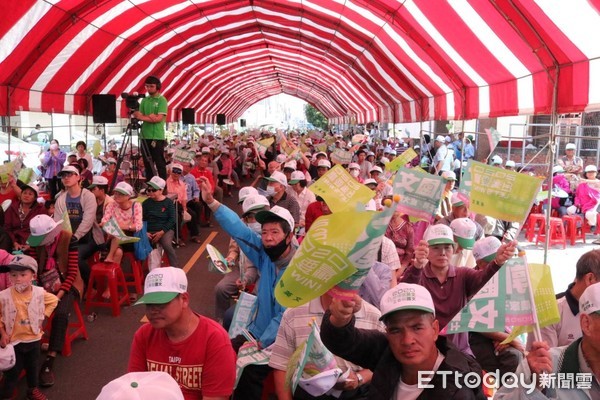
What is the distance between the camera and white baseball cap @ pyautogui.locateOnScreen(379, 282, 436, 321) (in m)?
2.48

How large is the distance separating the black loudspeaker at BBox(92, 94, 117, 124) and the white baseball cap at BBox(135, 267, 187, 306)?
35.1ft

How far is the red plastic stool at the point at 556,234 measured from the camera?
38.7 ft

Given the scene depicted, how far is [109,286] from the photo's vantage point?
7.32 m

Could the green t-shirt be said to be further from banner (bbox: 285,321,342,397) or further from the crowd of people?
banner (bbox: 285,321,342,397)

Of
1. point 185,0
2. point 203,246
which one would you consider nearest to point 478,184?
point 203,246

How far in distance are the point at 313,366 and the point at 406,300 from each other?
2.55ft

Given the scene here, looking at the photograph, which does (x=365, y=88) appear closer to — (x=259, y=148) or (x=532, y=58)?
(x=259, y=148)

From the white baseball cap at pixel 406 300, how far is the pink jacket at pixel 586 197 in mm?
11272

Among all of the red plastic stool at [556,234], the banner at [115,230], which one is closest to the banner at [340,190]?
the banner at [115,230]

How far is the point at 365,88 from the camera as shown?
20562 mm

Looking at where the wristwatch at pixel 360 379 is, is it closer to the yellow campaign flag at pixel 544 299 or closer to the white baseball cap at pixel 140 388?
the yellow campaign flag at pixel 544 299

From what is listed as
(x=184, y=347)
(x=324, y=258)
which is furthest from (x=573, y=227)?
(x=324, y=258)

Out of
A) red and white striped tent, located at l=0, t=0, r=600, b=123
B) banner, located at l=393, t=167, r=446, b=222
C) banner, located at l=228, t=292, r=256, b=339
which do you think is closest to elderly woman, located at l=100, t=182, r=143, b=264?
red and white striped tent, located at l=0, t=0, r=600, b=123

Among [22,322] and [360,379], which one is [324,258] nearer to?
[360,379]
